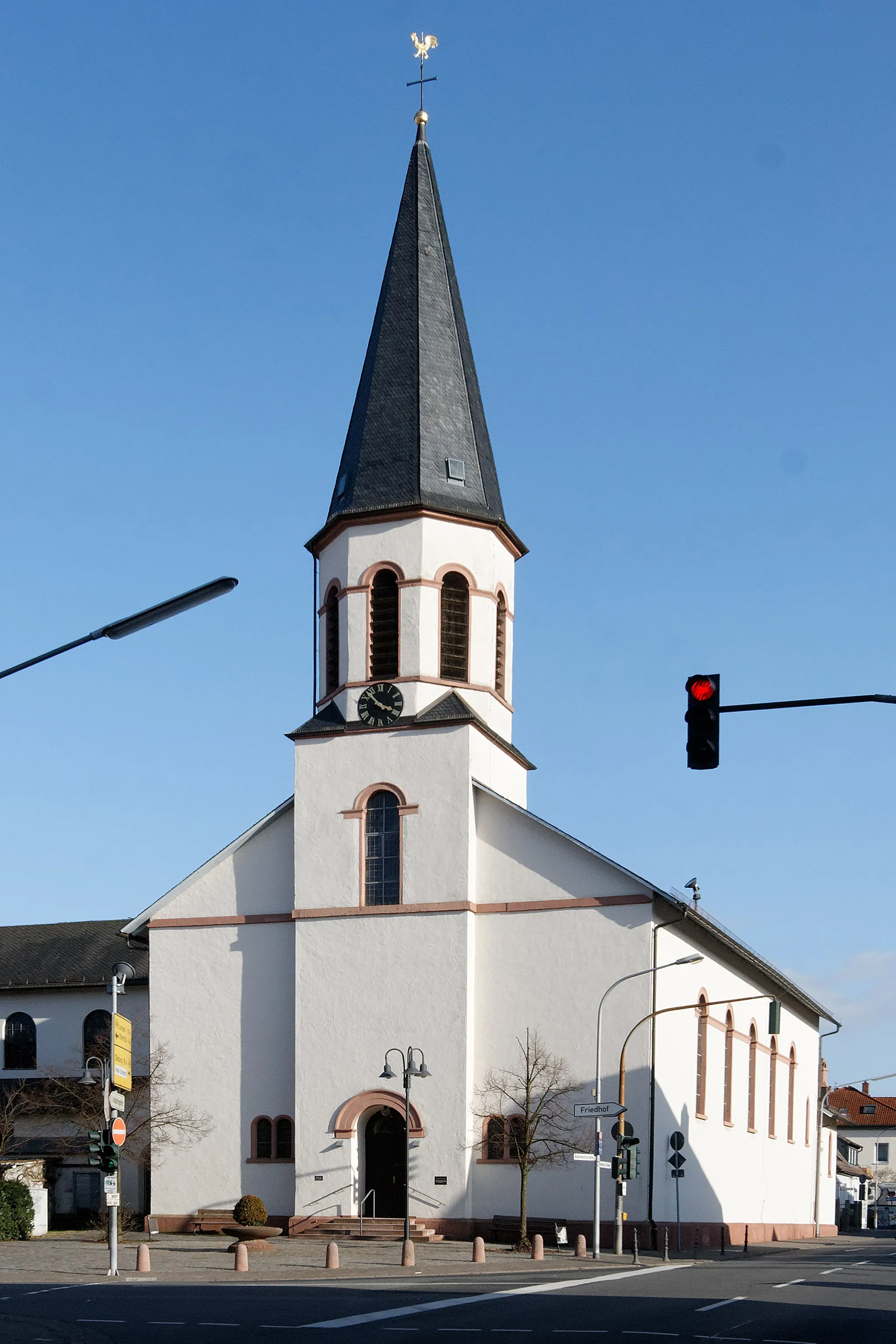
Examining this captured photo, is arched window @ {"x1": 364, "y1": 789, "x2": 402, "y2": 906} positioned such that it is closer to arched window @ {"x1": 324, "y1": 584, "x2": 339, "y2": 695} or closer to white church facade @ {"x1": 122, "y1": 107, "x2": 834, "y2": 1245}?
white church facade @ {"x1": 122, "y1": 107, "x2": 834, "y2": 1245}

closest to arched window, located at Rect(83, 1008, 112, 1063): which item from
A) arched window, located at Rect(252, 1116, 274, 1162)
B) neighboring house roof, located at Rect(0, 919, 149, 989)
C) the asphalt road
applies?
neighboring house roof, located at Rect(0, 919, 149, 989)

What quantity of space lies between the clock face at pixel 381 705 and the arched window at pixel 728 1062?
14.1 metres

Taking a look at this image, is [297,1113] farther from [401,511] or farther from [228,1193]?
[401,511]

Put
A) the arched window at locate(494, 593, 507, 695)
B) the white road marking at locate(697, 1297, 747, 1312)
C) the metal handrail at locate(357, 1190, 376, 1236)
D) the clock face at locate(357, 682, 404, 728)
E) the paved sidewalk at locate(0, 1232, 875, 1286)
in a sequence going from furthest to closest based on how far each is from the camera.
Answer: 1. the arched window at locate(494, 593, 507, 695)
2. the clock face at locate(357, 682, 404, 728)
3. the metal handrail at locate(357, 1190, 376, 1236)
4. the paved sidewalk at locate(0, 1232, 875, 1286)
5. the white road marking at locate(697, 1297, 747, 1312)

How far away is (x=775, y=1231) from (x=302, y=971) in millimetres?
23221

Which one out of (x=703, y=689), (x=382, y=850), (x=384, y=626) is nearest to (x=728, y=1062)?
(x=382, y=850)

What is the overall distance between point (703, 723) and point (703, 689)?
14.4 inches

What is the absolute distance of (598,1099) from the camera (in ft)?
120

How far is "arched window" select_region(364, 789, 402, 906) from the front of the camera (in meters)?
39.7

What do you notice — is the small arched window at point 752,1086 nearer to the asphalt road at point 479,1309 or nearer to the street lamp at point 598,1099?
the street lamp at point 598,1099

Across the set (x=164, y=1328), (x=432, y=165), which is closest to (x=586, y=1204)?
(x=164, y=1328)

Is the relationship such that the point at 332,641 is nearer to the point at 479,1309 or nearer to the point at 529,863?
the point at 529,863

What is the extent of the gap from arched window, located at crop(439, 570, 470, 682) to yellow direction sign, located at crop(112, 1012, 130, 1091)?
47.1 ft

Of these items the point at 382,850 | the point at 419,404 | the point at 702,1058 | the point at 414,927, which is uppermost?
the point at 419,404
